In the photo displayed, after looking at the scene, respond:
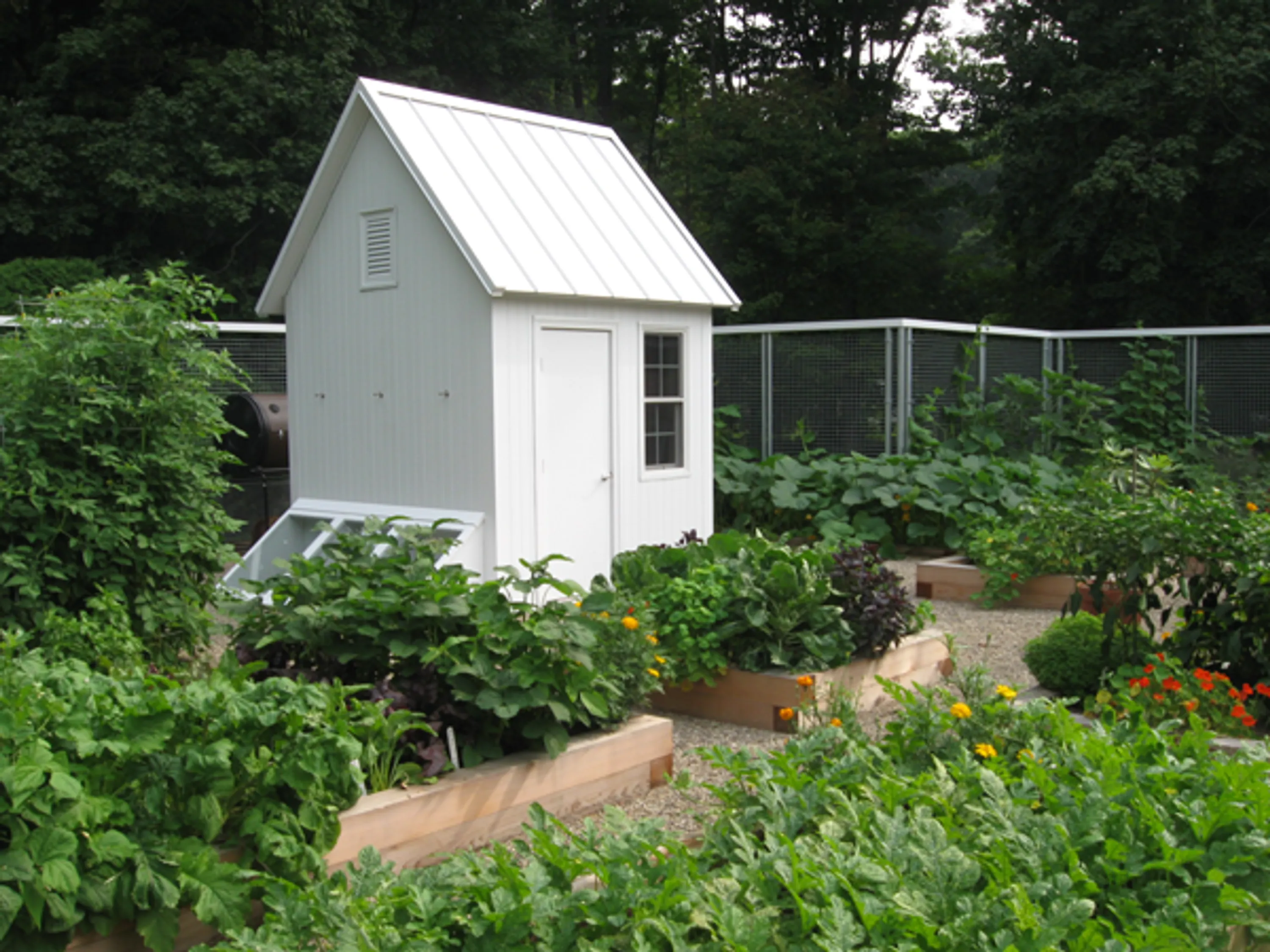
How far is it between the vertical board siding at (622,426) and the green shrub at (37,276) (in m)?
8.21

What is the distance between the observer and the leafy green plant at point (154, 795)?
2.76 metres

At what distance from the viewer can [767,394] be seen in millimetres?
13641

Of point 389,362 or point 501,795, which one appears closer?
point 501,795

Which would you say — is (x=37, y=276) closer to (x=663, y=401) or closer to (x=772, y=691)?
(x=663, y=401)

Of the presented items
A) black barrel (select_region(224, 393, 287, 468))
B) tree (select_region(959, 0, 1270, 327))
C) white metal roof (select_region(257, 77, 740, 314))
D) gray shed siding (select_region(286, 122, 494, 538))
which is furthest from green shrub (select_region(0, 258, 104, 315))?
tree (select_region(959, 0, 1270, 327))

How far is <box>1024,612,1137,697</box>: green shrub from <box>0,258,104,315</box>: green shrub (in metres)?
11.9

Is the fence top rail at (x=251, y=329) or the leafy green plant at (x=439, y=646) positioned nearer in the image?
the leafy green plant at (x=439, y=646)

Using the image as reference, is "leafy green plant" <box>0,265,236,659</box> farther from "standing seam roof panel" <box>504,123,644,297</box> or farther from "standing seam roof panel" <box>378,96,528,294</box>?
"standing seam roof panel" <box>504,123,644,297</box>

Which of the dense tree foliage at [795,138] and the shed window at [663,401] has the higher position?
the dense tree foliage at [795,138]

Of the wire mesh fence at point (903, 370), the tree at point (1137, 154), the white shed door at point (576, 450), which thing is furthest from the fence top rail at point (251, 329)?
the tree at point (1137, 154)

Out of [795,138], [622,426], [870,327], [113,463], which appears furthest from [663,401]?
[795,138]

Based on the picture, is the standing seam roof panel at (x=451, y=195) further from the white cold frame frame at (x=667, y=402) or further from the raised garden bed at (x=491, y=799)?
the raised garden bed at (x=491, y=799)

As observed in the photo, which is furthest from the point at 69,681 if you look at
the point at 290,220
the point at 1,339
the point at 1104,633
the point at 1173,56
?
the point at 1173,56

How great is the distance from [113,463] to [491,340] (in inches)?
109
